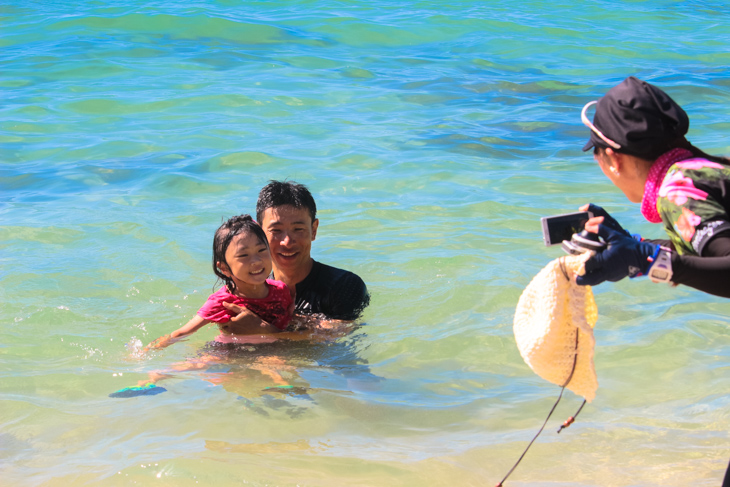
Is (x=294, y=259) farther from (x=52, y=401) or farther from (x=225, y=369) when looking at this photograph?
(x=52, y=401)

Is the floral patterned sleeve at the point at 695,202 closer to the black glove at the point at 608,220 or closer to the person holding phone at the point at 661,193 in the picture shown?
the person holding phone at the point at 661,193

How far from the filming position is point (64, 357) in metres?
4.59

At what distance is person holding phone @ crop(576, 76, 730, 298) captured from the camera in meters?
2.30

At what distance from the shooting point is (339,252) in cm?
661

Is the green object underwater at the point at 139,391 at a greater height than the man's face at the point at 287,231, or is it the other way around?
the man's face at the point at 287,231

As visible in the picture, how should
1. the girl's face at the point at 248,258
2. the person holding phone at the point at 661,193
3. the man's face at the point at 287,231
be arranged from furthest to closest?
the man's face at the point at 287,231
the girl's face at the point at 248,258
the person holding phone at the point at 661,193

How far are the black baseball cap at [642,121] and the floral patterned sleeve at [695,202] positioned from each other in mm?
115

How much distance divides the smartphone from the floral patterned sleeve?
26cm

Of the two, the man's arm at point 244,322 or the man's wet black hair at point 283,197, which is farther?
the man's wet black hair at point 283,197

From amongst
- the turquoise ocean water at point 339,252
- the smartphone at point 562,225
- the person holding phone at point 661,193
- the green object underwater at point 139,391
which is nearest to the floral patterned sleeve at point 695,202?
the person holding phone at point 661,193

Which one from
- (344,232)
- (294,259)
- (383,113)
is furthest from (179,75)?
(294,259)

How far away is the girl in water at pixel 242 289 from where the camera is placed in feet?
14.1

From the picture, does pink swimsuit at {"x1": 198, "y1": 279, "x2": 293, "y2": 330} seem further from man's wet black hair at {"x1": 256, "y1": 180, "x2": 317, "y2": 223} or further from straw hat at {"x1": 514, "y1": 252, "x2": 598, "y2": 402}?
straw hat at {"x1": 514, "y1": 252, "x2": 598, "y2": 402}

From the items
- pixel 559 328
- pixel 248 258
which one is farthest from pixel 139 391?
pixel 559 328
